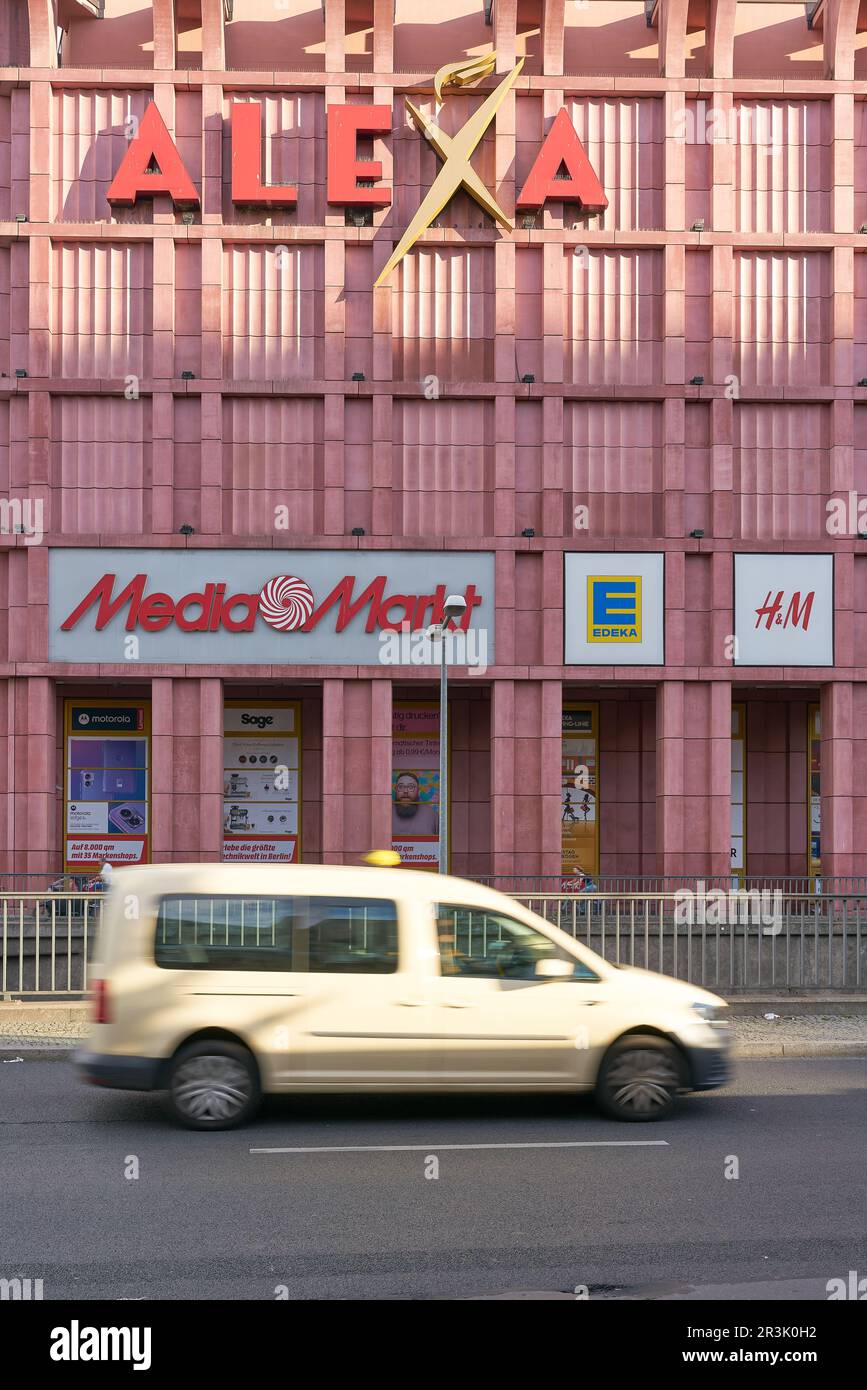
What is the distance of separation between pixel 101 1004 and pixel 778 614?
1503 centimetres

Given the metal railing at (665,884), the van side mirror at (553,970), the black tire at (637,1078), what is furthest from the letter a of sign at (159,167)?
the black tire at (637,1078)

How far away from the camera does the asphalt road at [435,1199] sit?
18.8ft

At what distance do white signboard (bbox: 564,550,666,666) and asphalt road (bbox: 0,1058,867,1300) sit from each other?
36.9 ft

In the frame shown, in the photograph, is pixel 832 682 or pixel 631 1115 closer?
pixel 631 1115

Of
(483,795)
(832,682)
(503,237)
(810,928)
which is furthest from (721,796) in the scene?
(503,237)

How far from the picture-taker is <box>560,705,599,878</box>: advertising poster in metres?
22.7

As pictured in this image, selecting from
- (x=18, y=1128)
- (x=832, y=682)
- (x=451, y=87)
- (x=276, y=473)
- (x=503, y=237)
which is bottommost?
(x=18, y=1128)

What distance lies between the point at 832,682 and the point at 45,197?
1556 cm

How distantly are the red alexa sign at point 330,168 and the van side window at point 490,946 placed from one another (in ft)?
50.0

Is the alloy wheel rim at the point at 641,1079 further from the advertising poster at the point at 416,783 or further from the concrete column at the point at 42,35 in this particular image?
the concrete column at the point at 42,35

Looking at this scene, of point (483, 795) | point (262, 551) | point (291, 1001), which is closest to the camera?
point (291, 1001)

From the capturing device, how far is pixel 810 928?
14570 mm

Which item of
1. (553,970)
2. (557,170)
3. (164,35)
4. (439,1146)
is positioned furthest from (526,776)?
(164,35)

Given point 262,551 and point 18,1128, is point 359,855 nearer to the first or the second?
point 262,551
